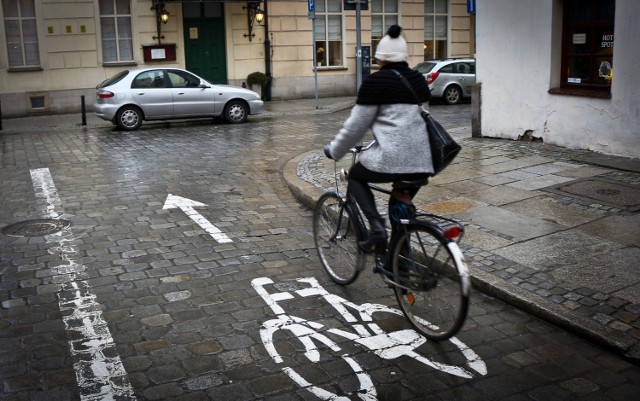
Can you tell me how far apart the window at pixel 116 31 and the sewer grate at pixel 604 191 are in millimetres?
17496

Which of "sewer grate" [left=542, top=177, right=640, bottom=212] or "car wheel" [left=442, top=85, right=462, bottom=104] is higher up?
"car wheel" [left=442, top=85, right=462, bottom=104]

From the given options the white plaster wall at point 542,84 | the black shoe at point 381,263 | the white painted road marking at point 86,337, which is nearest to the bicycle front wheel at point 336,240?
the black shoe at point 381,263

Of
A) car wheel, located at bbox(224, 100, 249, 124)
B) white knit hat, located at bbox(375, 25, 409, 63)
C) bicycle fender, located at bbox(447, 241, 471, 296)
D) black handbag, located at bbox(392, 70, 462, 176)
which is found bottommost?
bicycle fender, located at bbox(447, 241, 471, 296)

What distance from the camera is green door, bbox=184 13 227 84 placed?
79.4ft

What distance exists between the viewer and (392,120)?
4.96 metres

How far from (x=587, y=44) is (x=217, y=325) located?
8.50 metres

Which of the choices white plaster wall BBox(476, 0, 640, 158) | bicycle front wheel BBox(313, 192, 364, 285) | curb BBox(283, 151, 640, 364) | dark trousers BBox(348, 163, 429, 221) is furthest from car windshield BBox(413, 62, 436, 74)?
dark trousers BBox(348, 163, 429, 221)

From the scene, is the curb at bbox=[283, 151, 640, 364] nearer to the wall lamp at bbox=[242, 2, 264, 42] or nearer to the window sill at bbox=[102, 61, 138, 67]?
the window sill at bbox=[102, 61, 138, 67]

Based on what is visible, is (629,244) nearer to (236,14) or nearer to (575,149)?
(575,149)

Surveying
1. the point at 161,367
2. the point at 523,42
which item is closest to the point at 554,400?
the point at 161,367

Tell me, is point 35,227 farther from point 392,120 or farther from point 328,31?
point 328,31

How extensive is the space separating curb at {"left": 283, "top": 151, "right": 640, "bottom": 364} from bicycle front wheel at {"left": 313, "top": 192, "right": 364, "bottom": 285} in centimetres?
100

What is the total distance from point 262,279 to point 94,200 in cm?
423

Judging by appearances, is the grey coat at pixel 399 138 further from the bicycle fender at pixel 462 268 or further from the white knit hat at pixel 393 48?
the bicycle fender at pixel 462 268
